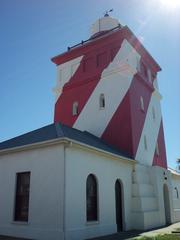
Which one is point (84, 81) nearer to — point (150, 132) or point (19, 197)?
point (150, 132)

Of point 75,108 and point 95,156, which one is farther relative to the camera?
point 75,108

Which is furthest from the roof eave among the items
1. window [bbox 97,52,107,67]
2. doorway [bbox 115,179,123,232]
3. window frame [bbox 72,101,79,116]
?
window [bbox 97,52,107,67]

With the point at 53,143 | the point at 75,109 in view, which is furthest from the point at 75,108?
the point at 53,143

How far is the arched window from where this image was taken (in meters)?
12.4

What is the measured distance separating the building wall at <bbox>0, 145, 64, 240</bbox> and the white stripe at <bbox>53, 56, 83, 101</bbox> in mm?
10047

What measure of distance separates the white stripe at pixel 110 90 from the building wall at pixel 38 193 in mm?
7146

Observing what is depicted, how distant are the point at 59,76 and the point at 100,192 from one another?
41.6ft

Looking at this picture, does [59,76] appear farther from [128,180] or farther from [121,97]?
[128,180]

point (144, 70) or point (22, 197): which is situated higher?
point (144, 70)

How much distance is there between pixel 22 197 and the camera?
40.8 ft

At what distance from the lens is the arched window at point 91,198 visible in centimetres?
1237

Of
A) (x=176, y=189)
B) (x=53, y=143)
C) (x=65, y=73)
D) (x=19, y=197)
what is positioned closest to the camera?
(x=53, y=143)

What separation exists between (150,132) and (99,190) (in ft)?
30.0

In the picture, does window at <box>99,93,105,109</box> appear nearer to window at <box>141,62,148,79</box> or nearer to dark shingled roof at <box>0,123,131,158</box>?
window at <box>141,62,148,79</box>
